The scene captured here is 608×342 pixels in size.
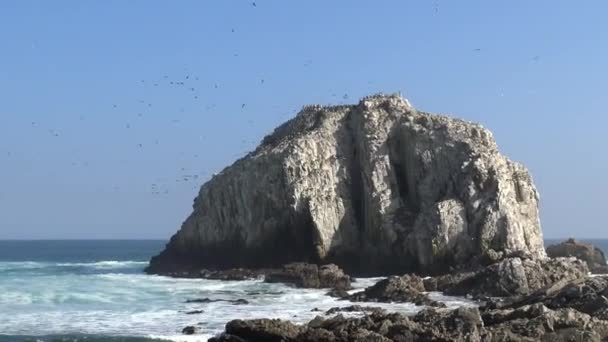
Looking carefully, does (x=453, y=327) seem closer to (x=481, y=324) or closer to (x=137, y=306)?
(x=481, y=324)

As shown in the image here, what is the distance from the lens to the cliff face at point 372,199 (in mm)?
48094

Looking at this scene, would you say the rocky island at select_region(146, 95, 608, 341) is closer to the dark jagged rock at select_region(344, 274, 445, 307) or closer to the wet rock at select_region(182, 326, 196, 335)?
the dark jagged rock at select_region(344, 274, 445, 307)

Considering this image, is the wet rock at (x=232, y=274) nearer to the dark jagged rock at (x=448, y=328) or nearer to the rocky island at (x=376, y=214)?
the rocky island at (x=376, y=214)

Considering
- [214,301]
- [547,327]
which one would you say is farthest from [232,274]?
[547,327]

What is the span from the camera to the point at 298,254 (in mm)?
52594

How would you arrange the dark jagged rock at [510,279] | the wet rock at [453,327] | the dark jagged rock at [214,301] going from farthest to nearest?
1. the dark jagged rock at [214,301]
2. the dark jagged rock at [510,279]
3. the wet rock at [453,327]

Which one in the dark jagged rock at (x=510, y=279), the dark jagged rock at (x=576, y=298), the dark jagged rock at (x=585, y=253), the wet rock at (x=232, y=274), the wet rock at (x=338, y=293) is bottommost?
the dark jagged rock at (x=576, y=298)

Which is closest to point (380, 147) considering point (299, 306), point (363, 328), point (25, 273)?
point (299, 306)

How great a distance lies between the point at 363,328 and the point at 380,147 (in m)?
30.8

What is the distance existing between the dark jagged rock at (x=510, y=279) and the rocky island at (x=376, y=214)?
0.07 meters

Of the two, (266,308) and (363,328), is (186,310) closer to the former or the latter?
(266,308)

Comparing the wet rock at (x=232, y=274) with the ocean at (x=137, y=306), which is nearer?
the ocean at (x=137, y=306)

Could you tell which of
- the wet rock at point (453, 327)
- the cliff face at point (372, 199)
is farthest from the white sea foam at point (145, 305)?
the wet rock at point (453, 327)

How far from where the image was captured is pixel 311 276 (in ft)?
150
